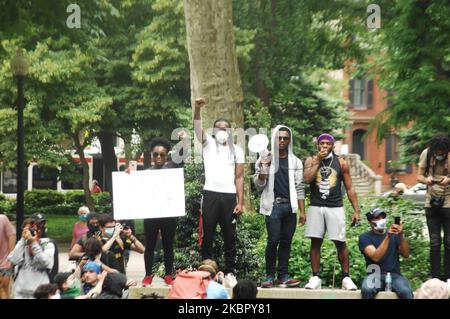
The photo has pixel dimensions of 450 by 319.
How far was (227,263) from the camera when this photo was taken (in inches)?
443

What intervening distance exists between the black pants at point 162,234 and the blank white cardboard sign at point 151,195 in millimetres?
119

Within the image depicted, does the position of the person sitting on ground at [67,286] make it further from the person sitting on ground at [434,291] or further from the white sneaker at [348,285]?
the person sitting on ground at [434,291]

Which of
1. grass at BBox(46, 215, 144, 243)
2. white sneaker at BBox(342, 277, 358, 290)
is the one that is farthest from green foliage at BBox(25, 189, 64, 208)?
white sneaker at BBox(342, 277, 358, 290)

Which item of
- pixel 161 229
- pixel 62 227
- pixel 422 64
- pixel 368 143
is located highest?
pixel 422 64

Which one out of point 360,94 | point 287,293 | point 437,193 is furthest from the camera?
point 360,94

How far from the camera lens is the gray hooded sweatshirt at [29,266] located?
1009 centimetres

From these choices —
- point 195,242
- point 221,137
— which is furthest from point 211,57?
point 221,137

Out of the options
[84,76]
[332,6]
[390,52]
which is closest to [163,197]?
[390,52]

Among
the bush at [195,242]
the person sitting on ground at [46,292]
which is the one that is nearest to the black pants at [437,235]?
the bush at [195,242]

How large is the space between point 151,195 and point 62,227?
20.6m

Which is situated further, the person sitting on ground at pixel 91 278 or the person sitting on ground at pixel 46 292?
the person sitting on ground at pixel 91 278

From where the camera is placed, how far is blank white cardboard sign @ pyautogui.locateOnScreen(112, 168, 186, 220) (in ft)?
35.8

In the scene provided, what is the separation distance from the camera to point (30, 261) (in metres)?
10.2

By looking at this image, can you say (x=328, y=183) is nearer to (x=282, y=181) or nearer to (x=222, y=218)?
(x=282, y=181)
